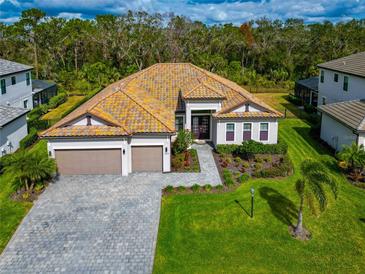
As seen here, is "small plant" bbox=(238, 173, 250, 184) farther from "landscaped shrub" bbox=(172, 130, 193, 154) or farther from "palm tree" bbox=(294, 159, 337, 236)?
"palm tree" bbox=(294, 159, 337, 236)

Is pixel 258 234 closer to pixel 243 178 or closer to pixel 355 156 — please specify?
pixel 243 178

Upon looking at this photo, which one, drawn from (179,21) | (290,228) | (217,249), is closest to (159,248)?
(217,249)

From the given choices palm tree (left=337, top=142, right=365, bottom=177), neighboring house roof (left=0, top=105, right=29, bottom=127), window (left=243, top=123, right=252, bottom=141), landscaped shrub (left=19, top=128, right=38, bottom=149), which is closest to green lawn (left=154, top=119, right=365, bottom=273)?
palm tree (left=337, top=142, right=365, bottom=177)

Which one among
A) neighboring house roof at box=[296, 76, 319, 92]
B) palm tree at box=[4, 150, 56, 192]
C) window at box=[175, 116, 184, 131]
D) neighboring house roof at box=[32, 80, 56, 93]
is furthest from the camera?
neighboring house roof at box=[32, 80, 56, 93]

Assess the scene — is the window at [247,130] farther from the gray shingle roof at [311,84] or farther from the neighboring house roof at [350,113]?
the gray shingle roof at [311,84]

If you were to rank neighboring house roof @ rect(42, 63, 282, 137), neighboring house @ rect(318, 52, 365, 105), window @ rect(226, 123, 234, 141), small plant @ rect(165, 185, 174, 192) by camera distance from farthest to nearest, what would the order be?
1. neighboring house @ rect(318, 52, 365, 105)
2. window @ rect(226, 123, 234, 141)
3. neighboring house roof @ rect(42, 63, 282, 137)
4. small plant @ rect(165, 185, 174, 192)

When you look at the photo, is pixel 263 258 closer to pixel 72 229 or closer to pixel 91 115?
pixel 72 229
